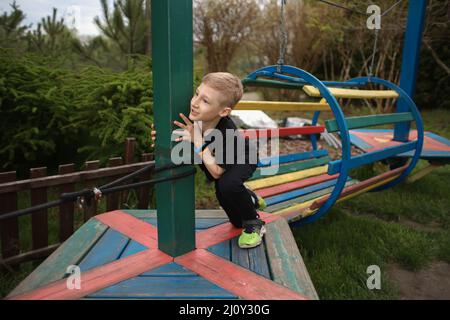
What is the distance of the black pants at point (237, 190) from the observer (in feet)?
5.44

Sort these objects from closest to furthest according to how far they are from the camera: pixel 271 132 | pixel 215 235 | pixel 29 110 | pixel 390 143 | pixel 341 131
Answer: pixel 215 235 < pixel 341 131 < pixel 271 132 < pixel 29 110 < pixel 390 143

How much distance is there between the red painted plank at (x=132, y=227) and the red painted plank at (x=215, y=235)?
0.67 feet

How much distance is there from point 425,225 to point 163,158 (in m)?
2.73

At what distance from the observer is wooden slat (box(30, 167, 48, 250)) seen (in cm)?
238

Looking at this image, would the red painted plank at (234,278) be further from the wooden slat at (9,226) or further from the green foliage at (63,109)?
the green foliage at (63,109)

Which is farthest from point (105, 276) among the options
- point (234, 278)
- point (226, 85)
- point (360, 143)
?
point (360, 143)

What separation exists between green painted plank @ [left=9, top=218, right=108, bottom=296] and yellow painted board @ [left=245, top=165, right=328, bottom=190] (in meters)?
1.23

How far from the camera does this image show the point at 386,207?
11.6 ft

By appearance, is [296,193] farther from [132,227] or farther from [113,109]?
[113,109]

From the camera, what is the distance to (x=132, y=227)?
1876 mm

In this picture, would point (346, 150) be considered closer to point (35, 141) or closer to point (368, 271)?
point (368, 271)

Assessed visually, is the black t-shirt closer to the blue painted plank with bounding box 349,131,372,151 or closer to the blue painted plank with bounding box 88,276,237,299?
the blue painted plank with bounding box 88,276,237,299

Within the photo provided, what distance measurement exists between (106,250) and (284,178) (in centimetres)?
174

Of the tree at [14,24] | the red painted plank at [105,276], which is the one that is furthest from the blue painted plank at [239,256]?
the tree at [14,24]
